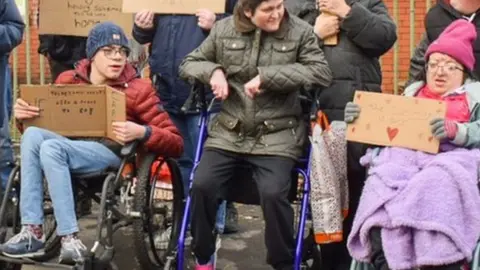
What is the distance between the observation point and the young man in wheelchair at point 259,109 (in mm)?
4867

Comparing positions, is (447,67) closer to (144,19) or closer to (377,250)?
(377,250)

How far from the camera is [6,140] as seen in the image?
6.54 metres

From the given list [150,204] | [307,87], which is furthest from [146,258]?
[307,87]

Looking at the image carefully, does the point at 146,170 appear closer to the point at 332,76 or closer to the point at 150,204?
the point at 150,204

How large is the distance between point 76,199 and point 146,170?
44cm

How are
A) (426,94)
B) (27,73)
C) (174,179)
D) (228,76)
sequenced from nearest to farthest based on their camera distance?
1. (426,94)
2. (228,76)
3. (174,179)
4. (27,73)

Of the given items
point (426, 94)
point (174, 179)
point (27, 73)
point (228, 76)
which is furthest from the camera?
point (27, 73)

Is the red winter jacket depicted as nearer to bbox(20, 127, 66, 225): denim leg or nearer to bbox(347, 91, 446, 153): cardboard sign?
bbox(20, 127, 66, 225): denim leg

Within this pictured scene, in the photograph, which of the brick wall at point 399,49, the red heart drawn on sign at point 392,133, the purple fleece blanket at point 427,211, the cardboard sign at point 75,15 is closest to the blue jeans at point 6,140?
the cardboard sign at point 75,15

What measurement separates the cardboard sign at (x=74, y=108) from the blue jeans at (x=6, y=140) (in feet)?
3.07

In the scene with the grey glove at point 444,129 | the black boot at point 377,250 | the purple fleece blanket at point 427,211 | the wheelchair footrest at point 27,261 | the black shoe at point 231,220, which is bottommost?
the black shoe at point 231,220

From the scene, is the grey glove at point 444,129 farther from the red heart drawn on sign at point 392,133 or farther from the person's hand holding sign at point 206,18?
the person's hand holding sign at point 206,18

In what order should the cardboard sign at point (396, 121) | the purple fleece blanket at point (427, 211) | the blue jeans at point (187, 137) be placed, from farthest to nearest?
the blue jeans at point (187, 137) < the cardboard sign at point (396, 121) < the purple fleece blanket at point (427, 211)

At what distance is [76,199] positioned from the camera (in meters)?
5.36
